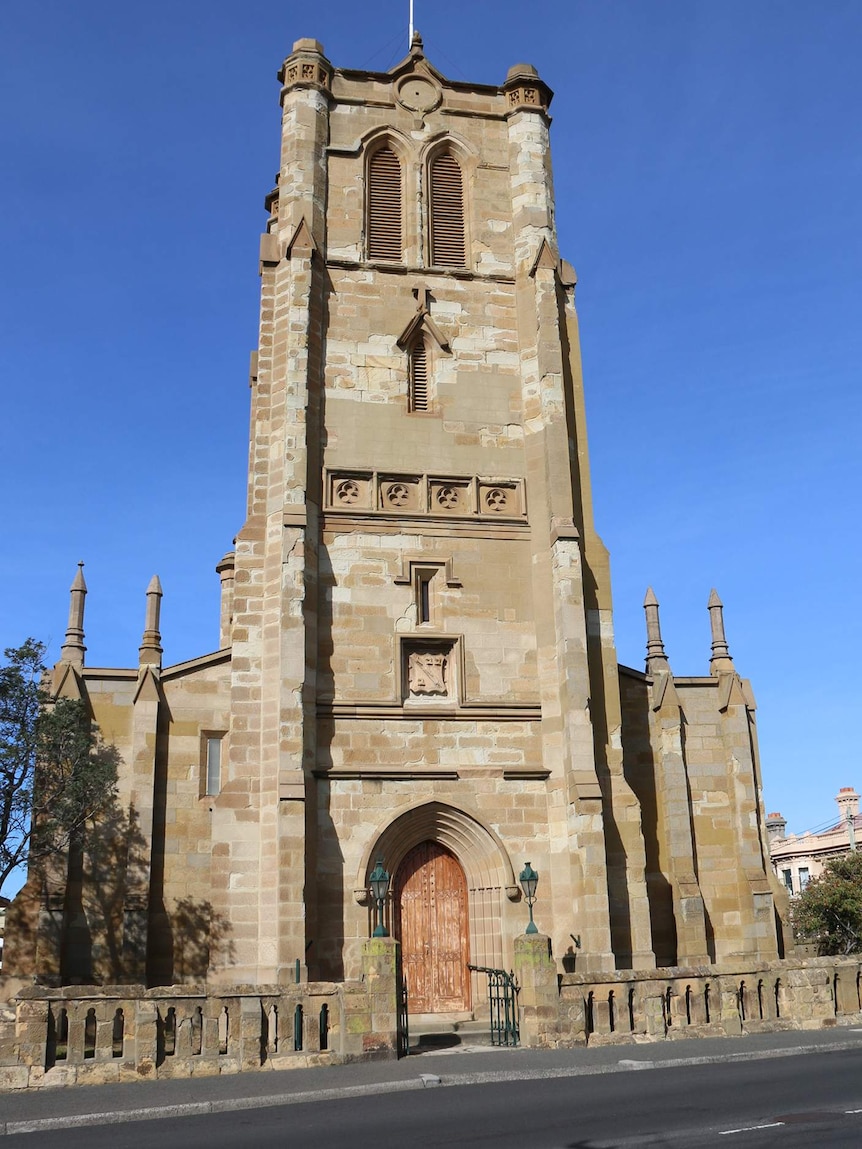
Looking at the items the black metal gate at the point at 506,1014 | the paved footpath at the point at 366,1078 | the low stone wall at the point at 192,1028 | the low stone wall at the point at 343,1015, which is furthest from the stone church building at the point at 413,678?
the paved footpath at the point at 366,1078

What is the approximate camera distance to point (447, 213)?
84.6 ft

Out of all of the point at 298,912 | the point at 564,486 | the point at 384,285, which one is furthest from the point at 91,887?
the point at 384,285

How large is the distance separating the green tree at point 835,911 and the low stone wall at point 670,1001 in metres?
18.7

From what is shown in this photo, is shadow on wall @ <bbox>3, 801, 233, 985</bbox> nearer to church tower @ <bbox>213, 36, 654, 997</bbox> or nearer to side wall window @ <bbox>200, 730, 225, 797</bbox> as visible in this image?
side wall window @ <bbox>200, 730, 225, 797</bbox>

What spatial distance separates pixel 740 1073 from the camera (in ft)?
41.6

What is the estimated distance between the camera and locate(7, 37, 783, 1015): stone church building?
20375mm

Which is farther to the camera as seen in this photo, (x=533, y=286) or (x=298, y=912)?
(x=533, y=286)

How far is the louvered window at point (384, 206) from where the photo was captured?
82.3 ft

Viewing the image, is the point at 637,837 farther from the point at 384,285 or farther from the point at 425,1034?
the point at 384,285

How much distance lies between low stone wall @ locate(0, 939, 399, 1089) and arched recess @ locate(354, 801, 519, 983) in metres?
→ 5.77

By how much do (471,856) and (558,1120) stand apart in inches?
446

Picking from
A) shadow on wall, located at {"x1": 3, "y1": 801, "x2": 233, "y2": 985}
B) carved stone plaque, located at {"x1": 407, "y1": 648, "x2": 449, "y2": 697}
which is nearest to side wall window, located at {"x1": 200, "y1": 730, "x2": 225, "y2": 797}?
shadow on wall, located at {"x1": 3, "y1": 801, "x2": 233, "y2": 985}

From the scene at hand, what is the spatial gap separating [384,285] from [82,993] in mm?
16037

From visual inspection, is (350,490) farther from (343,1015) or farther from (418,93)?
(343,1015)
